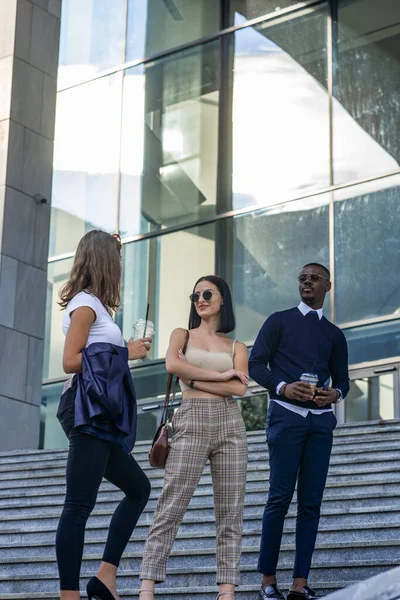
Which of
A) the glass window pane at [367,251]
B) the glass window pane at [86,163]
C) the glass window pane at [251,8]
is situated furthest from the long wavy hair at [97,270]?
the glass window pane at [86,163]

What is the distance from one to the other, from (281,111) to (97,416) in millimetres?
12607

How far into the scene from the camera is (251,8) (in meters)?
17.9

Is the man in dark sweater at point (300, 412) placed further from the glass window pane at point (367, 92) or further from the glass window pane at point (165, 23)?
the glass window pane at point (165, 23)

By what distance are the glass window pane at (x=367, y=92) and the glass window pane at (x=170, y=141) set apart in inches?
92.3

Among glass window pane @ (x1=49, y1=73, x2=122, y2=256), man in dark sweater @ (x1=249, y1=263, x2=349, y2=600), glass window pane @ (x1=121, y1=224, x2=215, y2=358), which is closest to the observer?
man in dark sweater @ (x1=249, y1=263, x2=349, y2=600)

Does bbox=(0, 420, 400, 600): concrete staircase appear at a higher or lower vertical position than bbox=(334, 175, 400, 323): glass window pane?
lower

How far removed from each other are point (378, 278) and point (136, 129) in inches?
222

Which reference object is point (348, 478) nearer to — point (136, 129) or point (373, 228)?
point (373, 228)

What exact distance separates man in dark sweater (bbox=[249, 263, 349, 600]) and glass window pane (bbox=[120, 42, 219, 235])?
1097 cm

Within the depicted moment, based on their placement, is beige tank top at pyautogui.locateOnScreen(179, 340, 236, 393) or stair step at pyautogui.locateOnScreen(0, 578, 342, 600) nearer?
beige tank top at pyautogui.locateOnScreen(179, 340, 236, 393)

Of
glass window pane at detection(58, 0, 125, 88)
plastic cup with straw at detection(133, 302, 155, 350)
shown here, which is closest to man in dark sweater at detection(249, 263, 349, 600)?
plastic cup with straw at detection(133, 302, 155, 350)

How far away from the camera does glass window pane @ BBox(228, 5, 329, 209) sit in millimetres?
16469

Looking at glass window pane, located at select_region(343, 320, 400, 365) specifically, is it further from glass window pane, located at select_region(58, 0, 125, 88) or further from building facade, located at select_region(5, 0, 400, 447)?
glass window pane, located at select_region(58, 0, 125, 88)

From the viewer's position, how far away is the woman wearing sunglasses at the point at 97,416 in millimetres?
4836
